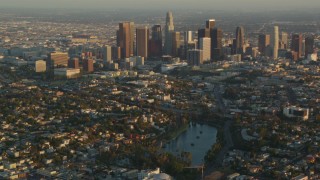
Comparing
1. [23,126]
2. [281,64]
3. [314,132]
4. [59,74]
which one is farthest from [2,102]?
[281,64]

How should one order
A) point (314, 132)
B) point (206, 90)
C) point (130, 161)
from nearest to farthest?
point (130, 161)
point (314, 132)
point (206, 90)

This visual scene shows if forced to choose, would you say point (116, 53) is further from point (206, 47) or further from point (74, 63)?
point (74, 63)

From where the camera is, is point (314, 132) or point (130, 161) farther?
point (314, 132)

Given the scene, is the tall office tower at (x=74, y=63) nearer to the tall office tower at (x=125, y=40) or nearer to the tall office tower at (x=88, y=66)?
the tall office tower at (x=88, y=66)

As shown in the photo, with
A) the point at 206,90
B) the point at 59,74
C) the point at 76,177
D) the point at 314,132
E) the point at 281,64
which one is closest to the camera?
the point at 76,177

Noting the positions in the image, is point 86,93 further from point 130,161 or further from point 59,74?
point 130,161

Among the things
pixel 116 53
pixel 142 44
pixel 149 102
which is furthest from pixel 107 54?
pixel 149 102

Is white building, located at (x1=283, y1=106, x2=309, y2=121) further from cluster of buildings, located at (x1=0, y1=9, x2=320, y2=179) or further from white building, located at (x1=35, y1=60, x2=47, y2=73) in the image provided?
white building, located at (x1=35, y1=60, x2=47, y2=73)
